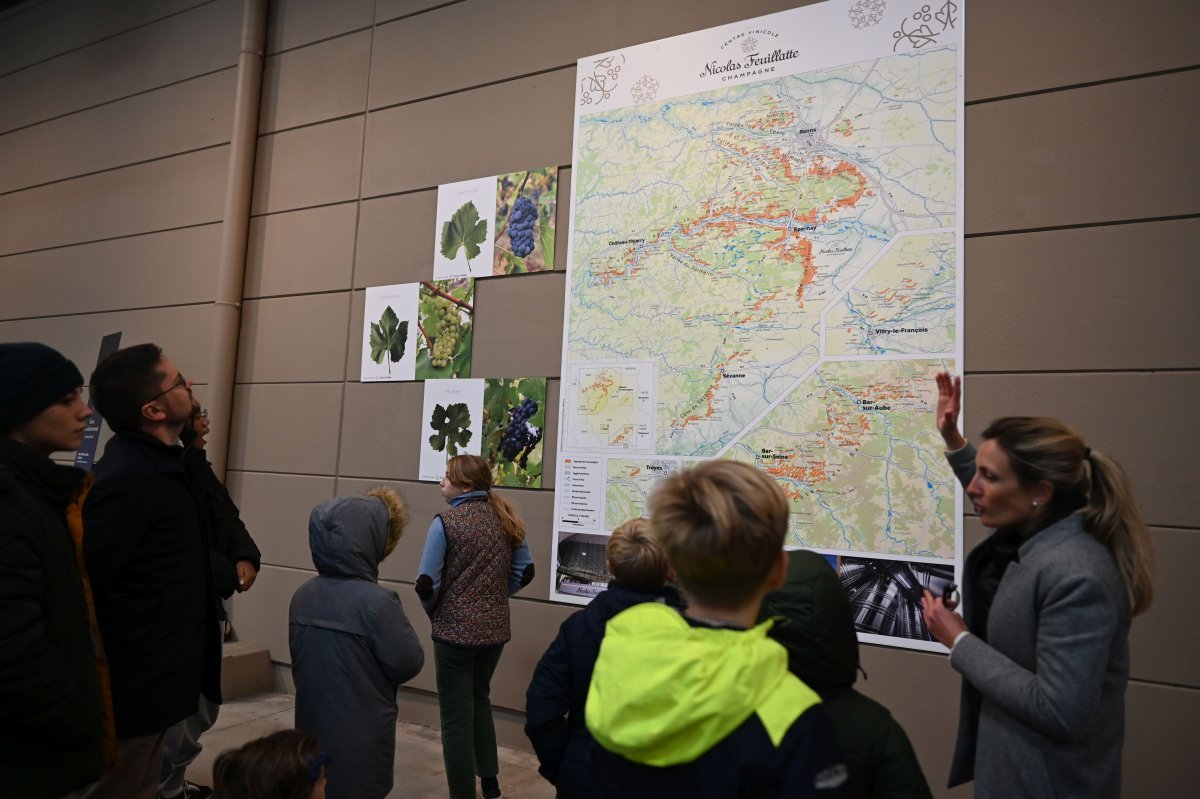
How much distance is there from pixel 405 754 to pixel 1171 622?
2.98 m

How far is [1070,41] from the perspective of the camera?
2.66 meters

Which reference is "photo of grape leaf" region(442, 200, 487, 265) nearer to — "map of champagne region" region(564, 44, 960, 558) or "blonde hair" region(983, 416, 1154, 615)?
"map of champagne region" region(564, 44, 960, 558)

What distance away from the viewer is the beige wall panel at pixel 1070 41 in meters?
2.53

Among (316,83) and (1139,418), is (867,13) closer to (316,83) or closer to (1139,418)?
(1139,418)

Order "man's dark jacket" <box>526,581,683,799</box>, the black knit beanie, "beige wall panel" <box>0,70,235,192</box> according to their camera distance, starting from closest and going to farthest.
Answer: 1. the black knit beanie
2. "man's dark jacket" <box>526,581,683,799</box>
3. "beige wall panel" <box>0,70,235,192</box>

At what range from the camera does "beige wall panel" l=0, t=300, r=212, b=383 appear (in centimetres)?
483

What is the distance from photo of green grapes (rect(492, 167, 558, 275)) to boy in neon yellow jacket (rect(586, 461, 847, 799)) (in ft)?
9.00

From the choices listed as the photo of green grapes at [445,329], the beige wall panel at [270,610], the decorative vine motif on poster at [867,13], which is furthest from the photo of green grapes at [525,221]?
the beige wall panel at [270,610]

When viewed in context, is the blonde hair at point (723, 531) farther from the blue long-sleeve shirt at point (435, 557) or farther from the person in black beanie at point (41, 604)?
the blue long-sleeve shirt at point (435, 557)

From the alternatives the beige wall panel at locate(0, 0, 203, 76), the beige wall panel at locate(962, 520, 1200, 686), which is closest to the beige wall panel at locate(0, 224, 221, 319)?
the beige wall panel at locate(0, 0, 203, 76)

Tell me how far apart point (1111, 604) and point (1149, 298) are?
1.54 m

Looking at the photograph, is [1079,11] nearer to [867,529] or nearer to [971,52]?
[971,52]

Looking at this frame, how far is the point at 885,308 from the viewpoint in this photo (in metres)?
2.84

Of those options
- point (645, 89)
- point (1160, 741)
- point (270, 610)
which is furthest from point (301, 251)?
point (1160, 741)
